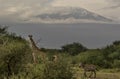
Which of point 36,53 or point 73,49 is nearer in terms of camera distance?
point 36,53

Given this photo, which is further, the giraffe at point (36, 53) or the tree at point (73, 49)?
the tree at point (73, 49)

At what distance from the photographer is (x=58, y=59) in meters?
37.8

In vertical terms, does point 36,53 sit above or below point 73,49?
above

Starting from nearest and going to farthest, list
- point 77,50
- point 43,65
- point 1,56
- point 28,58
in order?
point 43,65 < point 1,56 < point 28,58 < point 77,50

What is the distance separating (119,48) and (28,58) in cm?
4324

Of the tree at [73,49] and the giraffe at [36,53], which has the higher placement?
the giraffe at [36,53]

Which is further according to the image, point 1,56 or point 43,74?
point 1,56

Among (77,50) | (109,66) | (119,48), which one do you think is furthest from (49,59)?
(77,50)

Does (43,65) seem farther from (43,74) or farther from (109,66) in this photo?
(109,66)

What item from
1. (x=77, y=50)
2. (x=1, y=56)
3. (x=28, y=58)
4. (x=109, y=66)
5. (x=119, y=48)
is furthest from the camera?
(x=77, y=50)

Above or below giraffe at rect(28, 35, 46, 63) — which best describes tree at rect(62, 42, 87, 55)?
below

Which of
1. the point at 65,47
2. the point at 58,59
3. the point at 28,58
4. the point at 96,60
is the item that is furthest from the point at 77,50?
the point at 58,59

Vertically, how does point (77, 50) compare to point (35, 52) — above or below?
below

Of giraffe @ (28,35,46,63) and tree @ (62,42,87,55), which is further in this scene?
tree @ (62,42,87,55)
